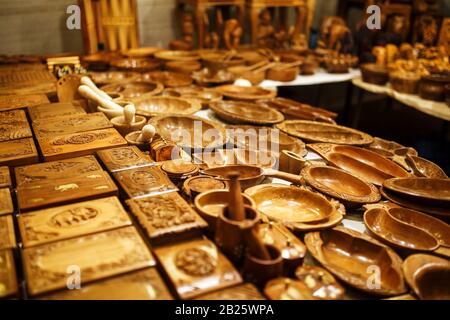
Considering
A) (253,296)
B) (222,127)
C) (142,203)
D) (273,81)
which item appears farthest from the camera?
(273,81)

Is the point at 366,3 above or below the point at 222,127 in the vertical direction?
above

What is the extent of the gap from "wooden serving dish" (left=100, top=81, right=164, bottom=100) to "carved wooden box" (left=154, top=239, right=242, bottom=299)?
2106mm

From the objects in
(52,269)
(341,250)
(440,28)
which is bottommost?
(341,250)

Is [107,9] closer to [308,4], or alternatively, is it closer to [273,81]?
[273,81]

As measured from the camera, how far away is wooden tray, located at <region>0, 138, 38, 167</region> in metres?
2.14

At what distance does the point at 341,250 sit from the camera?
1.86m

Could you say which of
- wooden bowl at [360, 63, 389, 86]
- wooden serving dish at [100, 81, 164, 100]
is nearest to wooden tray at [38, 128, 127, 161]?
wooden serving dish at [100, 81, 164, 100]

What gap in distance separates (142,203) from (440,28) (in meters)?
5.09

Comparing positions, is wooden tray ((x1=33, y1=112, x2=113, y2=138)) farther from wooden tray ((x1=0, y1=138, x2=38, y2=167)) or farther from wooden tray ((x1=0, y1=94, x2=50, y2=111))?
wooden tray ((x1=0, y1=94, x2=50, y2=111))

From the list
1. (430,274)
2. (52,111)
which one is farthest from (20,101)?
(430,274)

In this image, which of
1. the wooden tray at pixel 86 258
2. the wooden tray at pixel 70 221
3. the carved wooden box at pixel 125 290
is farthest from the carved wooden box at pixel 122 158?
the carved wooden box at pixel 125 290

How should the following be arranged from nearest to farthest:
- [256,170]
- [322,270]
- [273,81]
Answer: [322,270], [256,170], [273,81]

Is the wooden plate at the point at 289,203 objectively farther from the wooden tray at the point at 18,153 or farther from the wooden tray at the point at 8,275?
the wooden tray at the point at 18,153

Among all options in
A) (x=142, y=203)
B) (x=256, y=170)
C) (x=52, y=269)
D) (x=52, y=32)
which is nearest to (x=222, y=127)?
(x=256, y=170)
